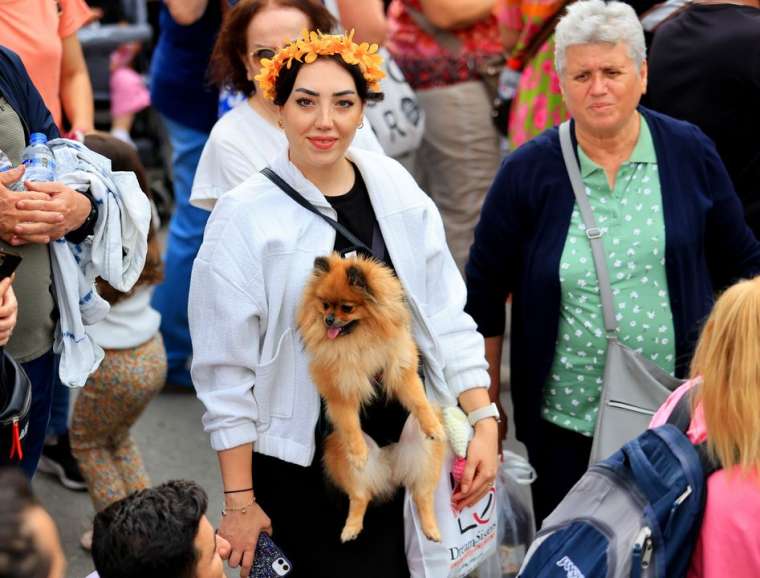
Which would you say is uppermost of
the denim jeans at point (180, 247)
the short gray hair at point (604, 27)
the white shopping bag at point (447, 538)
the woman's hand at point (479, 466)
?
the short gray hair at point (604, 27)

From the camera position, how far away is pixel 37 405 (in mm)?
3100

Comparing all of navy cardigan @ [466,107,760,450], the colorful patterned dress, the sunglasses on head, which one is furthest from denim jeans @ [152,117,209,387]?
navy cardigan @ [466,107,760,450]

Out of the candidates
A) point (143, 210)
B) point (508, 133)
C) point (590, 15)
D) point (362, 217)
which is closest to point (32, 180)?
point (143, 210)

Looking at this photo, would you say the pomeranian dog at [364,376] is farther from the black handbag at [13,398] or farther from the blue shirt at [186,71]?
the blue shirt at [186,71]

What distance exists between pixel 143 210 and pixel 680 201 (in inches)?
62.8

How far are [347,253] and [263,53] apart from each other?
98 centimetres

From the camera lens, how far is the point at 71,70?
4449mm

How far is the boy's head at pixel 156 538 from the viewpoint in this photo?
2.43m

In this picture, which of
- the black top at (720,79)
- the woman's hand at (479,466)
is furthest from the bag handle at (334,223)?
the black top at (720,79)

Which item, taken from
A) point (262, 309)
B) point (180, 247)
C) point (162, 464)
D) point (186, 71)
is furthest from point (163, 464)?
point (262, 309)

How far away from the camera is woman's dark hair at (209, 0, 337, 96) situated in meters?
3.61

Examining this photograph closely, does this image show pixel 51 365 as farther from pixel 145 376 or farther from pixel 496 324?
pixel 496 324

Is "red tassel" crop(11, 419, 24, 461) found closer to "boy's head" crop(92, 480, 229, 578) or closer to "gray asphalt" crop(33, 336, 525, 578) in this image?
"boy's head" crop(92, 480, 229, 578)

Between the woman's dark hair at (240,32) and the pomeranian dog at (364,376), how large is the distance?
1112mm
